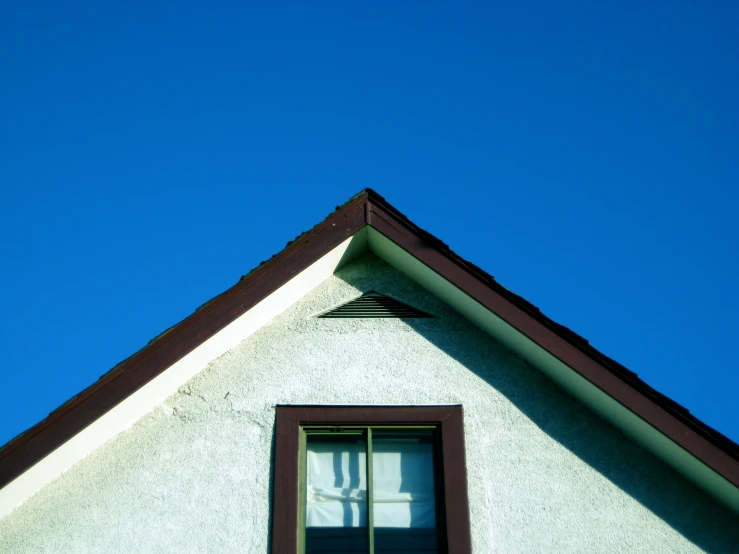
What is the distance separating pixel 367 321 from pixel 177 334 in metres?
1.40

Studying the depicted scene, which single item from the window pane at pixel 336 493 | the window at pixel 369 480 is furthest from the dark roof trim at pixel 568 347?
the window pane at pixel 336 493

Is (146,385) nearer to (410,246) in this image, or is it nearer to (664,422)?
(410,246)

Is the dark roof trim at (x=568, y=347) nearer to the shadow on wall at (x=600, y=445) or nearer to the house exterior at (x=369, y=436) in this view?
the house exterior at (x=369, y=436)

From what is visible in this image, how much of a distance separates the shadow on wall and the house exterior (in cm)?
1

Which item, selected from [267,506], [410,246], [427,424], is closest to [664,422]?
[427,424]

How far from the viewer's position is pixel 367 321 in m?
7.32

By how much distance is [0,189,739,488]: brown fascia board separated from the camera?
20.6 ft

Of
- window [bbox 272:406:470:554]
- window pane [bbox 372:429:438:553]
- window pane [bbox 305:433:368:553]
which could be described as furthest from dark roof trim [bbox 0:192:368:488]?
window pane [bbox 372:429:438:553]

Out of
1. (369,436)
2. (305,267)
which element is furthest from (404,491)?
(305,267)

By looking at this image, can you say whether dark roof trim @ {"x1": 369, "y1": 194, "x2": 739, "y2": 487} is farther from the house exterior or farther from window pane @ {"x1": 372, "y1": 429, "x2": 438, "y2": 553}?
window pane @ {"x1": 372, "y1": 429, "x2": 438, "y2": 553}

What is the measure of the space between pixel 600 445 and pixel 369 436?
154cm

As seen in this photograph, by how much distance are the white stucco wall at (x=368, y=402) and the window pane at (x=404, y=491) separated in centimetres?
27

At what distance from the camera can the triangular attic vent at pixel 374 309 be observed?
735 cm

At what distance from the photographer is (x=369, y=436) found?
683 centimetres
